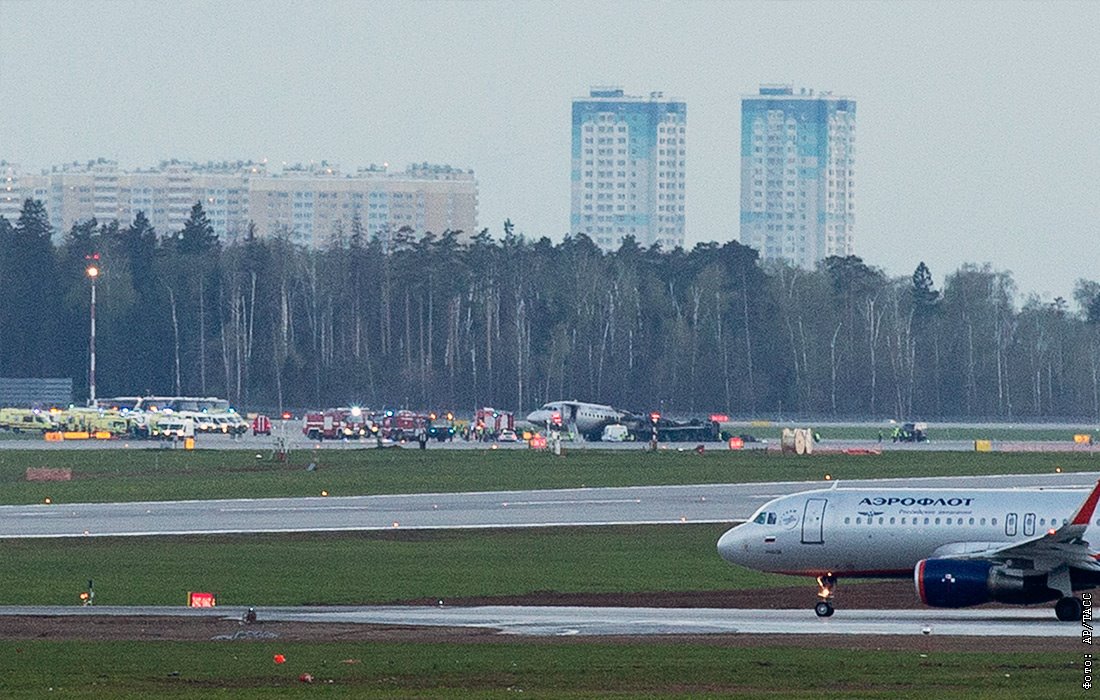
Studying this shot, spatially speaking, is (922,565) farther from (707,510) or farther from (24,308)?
(24,308)

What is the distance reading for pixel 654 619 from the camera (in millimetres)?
50156

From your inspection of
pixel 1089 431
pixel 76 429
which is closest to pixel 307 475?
pixel 76 429

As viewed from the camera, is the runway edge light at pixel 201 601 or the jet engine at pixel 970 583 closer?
the jet engine at pixel 970 583

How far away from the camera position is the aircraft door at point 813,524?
169 ft

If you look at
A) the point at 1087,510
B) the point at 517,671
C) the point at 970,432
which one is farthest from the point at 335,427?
the point at 517,671

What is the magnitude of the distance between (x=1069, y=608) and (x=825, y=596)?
5.70 m

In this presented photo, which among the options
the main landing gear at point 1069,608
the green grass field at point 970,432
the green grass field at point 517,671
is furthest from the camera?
the green grass field at point 970,432

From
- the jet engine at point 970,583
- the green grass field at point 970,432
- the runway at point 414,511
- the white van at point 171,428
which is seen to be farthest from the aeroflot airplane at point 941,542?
the green grass field at point 970,432

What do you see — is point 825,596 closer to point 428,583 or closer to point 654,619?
point 654,619

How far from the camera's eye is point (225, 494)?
9100 cm

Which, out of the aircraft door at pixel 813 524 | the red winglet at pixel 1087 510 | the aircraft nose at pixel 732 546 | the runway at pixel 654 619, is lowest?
the runway at pixel 654 619

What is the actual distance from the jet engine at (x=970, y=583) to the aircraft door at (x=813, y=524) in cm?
339

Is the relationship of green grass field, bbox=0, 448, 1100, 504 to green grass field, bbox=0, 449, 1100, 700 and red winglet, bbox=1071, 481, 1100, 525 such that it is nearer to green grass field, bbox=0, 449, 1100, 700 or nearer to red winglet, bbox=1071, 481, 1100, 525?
green grass field, bbox=0, 449, 1100, 700

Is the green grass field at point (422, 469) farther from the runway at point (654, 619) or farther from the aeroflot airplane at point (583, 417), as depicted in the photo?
the runway at point (654, 619)
